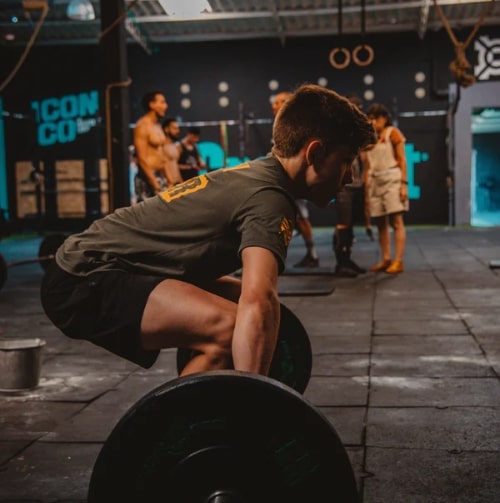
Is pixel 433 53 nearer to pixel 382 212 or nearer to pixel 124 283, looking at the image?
pixel 382 212

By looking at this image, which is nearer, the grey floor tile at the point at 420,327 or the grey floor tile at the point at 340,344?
the grey floor tile at the point at 340,344

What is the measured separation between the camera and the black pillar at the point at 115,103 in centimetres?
677

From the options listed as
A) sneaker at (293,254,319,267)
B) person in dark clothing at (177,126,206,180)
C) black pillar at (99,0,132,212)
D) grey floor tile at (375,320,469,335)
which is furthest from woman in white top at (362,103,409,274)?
person in dark clothing at (177,126,206,180)

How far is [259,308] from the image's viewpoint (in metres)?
1.76

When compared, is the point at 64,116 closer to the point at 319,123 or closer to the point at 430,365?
the point at 430,365

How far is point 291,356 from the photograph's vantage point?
248cm

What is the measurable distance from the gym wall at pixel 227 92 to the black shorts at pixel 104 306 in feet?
41.4

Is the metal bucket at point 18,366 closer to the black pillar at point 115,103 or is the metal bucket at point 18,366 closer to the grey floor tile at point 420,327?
the grey floor tile at point 420,327

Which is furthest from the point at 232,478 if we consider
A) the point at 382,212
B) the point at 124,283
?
the point at 382,212

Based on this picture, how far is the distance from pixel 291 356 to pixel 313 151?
78cm

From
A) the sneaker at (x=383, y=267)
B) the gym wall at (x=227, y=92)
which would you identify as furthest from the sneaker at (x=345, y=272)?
the gym wall at (x=227, y=92)

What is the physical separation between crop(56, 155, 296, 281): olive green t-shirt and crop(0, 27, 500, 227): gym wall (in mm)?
12611

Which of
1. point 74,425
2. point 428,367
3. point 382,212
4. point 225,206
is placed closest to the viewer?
point 225,206

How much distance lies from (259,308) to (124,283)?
1.45ft
